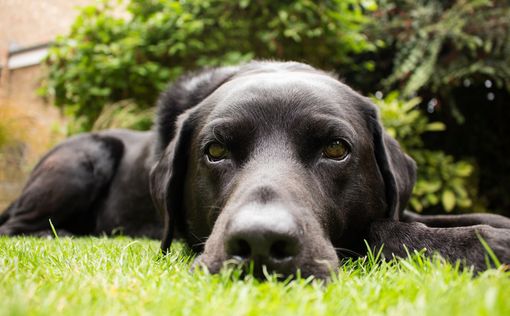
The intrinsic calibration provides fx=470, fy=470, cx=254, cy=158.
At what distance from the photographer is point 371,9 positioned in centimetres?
679

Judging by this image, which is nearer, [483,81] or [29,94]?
[483,81]

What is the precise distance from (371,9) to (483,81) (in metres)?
1.93

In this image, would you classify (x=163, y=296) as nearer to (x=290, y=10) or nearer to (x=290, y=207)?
(x=290, y=207)

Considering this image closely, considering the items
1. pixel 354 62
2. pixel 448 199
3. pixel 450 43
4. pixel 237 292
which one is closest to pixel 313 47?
pixel 354 62

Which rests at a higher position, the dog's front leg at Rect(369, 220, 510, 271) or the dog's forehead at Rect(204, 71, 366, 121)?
the dog's forehead at Rect(204, 71, 366, 121)

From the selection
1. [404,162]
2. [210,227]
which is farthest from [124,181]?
[404,162]

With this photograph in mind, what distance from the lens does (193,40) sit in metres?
6.16

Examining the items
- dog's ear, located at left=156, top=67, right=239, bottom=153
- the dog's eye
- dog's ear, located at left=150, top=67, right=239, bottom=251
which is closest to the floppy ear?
dog's ear, located at left=150, top=67, right=239, bottom=251

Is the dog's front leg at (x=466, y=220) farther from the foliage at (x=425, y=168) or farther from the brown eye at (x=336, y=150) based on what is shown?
the foliage at (x=425, y=168)

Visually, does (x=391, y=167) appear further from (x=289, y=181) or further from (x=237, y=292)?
(x=237, y=292)

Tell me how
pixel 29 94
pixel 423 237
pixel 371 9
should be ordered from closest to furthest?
pixel 423 237, pixel 371 9, pixel 29 94

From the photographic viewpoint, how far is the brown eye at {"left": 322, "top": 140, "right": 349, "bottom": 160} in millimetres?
2191

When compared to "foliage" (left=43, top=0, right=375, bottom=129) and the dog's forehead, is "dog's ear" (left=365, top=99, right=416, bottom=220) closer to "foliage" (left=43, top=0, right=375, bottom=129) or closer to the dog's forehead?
the dog's forehead

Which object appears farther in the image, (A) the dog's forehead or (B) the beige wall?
(B) the beige wall
